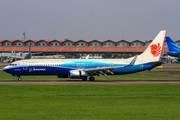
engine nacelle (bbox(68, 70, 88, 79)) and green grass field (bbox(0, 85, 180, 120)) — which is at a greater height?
engine nacelle (bbox(68, 70, 88, 79))

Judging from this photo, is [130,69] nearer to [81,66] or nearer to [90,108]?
[81,66]

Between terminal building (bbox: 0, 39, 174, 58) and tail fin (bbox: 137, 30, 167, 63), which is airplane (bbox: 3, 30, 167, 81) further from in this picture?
terminal building (bbox: 0, 39, 174, 58)

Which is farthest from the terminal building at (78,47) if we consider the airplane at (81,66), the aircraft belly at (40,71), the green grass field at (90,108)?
the green grass field at (90,108)

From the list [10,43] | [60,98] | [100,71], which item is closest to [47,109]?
[60,98]

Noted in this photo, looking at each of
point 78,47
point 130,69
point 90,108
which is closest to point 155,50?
point 130,69

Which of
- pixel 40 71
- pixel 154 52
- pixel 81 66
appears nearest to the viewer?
pixel 40 71

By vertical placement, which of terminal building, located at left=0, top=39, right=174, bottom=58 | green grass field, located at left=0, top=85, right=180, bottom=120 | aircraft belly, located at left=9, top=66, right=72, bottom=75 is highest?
terminal building, located at left=0, top=39, right=174, bottom=58

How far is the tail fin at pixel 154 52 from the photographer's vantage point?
2106 inches

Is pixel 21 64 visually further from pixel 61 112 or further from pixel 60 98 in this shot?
pixel 61 112

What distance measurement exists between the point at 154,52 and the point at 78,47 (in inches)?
5004

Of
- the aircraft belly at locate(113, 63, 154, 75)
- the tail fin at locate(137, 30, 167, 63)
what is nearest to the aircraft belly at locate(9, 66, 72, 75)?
the aircraft belly at locate(113, 63, 154, 75)

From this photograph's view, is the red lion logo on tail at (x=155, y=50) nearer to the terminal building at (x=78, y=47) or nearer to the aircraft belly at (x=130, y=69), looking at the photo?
the aircraft belly at (x=130, y=69)

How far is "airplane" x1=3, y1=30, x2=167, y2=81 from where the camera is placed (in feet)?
161

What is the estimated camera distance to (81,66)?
50969 millimetres
